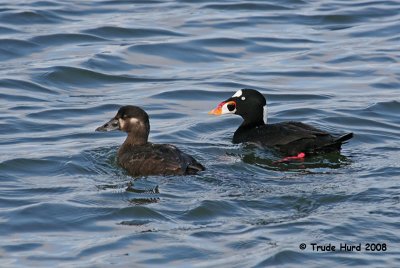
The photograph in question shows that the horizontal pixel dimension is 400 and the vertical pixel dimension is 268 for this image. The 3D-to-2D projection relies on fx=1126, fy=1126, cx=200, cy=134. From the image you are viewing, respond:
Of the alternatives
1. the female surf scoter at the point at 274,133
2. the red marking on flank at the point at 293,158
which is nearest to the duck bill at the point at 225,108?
the female surf scoter at the point at 274,133

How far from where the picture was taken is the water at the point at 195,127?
10.3m

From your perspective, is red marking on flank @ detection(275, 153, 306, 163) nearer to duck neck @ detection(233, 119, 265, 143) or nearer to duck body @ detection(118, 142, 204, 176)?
duck neck @ detection(233, 119, 265, 143)

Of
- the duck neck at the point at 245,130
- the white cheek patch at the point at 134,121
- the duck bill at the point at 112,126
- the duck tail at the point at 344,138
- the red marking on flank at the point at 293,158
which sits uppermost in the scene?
the white cheek patch at the point at 134,121

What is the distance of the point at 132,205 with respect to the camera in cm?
1131

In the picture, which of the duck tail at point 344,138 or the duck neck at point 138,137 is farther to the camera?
the duck tail at point 344,138

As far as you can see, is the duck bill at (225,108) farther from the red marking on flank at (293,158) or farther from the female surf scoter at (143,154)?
the female surf scoter at (143,154)

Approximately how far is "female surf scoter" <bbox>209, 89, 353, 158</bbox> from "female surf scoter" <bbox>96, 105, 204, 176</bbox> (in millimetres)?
1612

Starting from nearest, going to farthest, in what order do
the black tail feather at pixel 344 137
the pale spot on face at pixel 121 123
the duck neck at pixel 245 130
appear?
1. the pale spot on face at pixel 121 123
2. the black tail feather at pixel 344 137
3. the duck neck at pixel 245 130

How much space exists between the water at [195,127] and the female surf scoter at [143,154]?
14 centimetres

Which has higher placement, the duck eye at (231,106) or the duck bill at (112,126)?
the duck bill at (112,126)

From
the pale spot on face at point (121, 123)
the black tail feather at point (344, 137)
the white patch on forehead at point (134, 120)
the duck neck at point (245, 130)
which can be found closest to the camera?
the white patch on forehead at point (134, 120)

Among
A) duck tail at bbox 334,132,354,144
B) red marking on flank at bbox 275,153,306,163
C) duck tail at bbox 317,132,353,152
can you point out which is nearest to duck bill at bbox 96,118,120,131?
red marking on flank at bbox 275,153,306,163

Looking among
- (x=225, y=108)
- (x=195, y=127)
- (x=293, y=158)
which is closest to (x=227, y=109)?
(x=225, y=108)

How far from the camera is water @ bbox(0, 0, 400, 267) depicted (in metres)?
10.3
